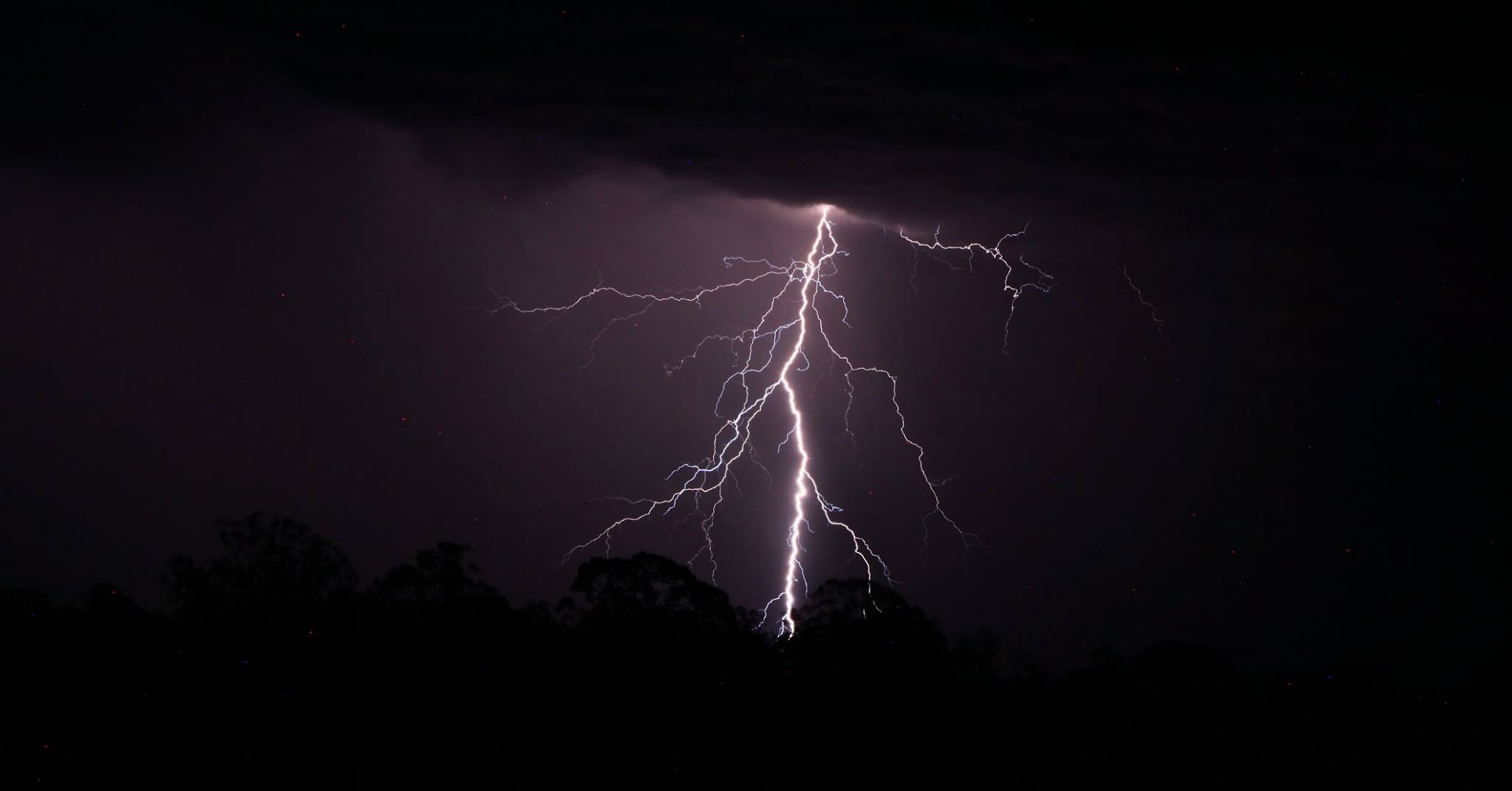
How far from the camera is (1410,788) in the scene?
10.0 m

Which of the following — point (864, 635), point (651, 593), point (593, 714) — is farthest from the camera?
point (651, 593)

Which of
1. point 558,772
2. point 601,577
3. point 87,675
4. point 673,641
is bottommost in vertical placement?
point 558,772

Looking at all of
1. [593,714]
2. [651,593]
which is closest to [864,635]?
[651,593]

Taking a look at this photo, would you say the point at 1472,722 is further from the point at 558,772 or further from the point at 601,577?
the point at 601,577

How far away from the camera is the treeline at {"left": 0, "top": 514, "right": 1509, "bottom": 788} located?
27.2ft

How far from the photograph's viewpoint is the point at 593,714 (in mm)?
9672

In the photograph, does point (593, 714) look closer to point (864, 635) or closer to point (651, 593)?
point (864, 635)

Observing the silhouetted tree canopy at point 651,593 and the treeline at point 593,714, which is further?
the silhouetted tree canopy at point 651,593

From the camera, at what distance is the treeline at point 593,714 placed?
27.2 ft

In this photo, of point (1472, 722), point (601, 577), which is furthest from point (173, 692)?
point (1472, 722)

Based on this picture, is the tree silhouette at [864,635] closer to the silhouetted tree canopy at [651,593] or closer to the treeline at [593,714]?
the treeline at [593,714]

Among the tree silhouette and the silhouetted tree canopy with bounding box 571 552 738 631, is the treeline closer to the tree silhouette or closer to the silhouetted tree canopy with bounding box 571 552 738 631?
the tree silhouette

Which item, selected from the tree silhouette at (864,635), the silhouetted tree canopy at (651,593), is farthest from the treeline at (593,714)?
the silhouetted tree canopy at (651,593)

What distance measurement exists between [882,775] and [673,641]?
4755 mm
